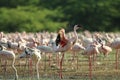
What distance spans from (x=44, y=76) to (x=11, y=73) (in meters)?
1.18

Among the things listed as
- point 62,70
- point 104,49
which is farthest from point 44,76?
point 104,49

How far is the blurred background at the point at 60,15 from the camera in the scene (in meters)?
44.5

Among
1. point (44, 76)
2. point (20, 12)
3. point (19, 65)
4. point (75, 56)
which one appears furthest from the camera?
point (20, 12)

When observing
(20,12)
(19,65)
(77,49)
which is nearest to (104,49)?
(77,49)

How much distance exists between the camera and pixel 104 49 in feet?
59.3

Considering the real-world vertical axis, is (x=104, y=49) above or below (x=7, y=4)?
below

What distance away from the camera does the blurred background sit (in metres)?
44.5

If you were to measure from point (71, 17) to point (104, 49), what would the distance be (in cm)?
2906

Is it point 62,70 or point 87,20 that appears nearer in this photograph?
point 62,70

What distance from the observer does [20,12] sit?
4444 centimetres

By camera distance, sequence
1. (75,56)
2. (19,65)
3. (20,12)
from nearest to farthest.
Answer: (19,65)
(75,56)
(20,12)

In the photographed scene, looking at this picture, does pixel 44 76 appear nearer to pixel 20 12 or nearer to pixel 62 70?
pixel 62 70

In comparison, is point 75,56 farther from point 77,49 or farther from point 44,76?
point 44,76

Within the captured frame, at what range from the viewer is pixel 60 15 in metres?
46.6
